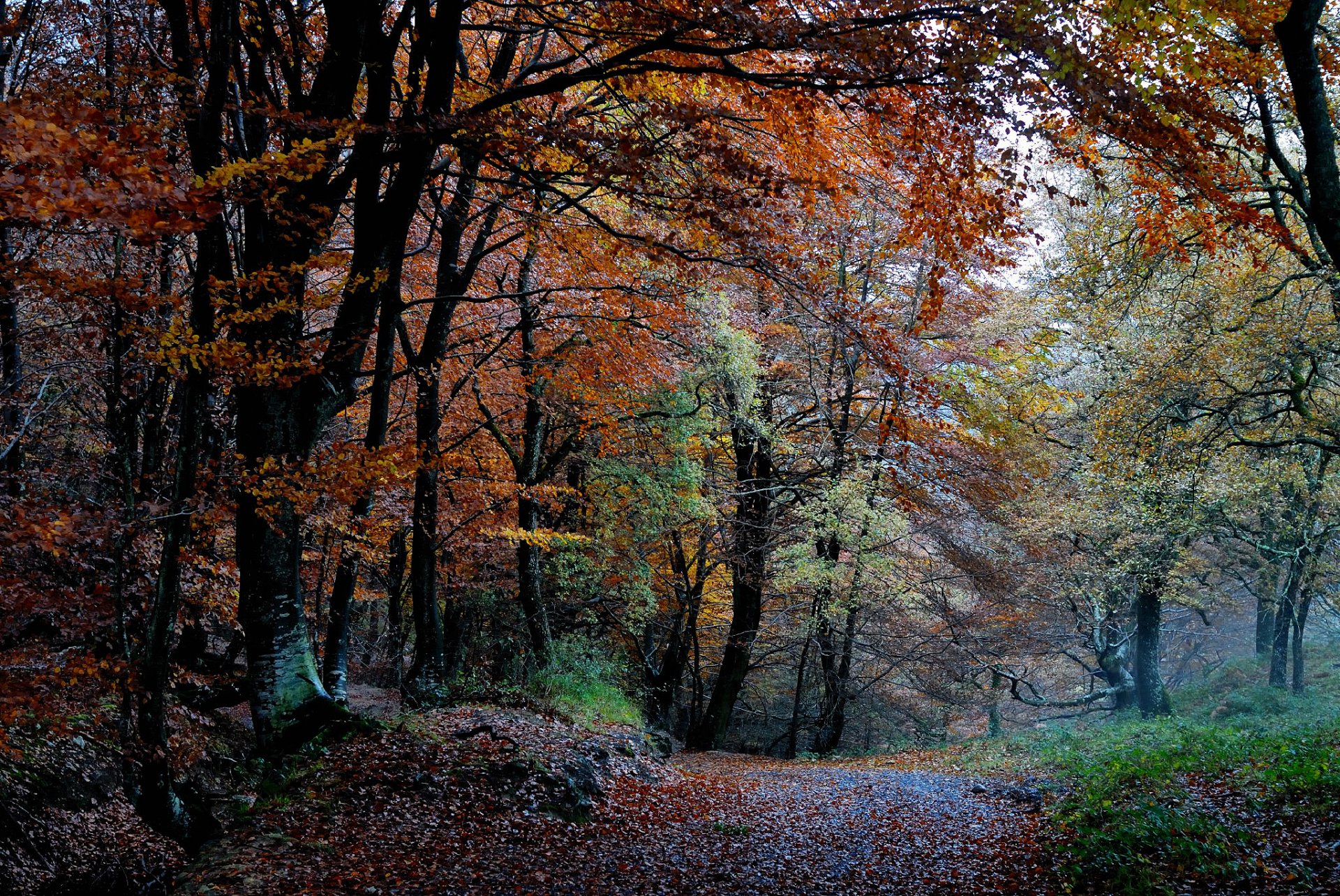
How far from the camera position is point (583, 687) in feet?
43.9

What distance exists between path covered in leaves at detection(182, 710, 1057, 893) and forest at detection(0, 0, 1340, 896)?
58 mm

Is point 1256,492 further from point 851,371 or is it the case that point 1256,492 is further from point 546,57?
point 546,57

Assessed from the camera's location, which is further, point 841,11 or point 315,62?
point 315,62

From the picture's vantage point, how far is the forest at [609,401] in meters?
5.85

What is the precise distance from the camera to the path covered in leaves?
6102 millimetres

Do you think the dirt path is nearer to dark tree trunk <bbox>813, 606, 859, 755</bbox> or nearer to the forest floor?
the forest floor

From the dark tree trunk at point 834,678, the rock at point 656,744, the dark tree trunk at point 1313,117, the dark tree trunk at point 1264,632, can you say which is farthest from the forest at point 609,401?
the dark tree trunk at point 1264,632

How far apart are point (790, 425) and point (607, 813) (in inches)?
429

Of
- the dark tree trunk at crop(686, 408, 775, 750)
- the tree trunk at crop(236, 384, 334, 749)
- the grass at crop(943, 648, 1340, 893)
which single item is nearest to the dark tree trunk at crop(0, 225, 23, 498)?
the tree trunk at crop(236, 384, 334, 749)

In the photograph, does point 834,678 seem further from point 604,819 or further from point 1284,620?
point 1284,620

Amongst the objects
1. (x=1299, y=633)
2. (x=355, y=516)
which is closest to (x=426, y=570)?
(x=355, y=516)

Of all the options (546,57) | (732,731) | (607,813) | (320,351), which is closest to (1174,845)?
(607,813)

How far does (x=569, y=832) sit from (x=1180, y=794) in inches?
212

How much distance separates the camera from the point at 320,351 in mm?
8336
